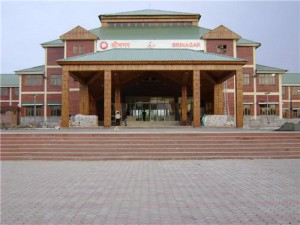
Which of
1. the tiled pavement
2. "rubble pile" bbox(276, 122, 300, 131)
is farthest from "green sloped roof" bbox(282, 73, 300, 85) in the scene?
the tiled pavement

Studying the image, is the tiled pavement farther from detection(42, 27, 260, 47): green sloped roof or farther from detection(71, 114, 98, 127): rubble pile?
detection(42, 27, 260, 47): green sloped roof

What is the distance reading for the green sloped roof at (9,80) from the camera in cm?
5850

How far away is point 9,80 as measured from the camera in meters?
60.2

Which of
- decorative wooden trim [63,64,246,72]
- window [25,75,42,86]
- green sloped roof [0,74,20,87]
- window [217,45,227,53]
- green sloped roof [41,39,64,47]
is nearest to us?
decorative wooden trim [63,64,246,72]

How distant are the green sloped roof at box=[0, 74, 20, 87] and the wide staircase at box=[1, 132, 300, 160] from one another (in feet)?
149

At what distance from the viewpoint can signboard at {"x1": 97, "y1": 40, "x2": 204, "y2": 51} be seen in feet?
140

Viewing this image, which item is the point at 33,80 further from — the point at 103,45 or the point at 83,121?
the point at 83,121

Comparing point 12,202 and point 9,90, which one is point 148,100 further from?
point 12,202

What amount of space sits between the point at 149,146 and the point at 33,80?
35.3m

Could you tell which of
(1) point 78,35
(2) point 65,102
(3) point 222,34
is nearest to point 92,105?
(1) point 78,35

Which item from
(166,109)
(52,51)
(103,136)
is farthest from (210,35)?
(103,136)

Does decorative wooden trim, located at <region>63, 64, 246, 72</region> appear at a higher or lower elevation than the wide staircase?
higher

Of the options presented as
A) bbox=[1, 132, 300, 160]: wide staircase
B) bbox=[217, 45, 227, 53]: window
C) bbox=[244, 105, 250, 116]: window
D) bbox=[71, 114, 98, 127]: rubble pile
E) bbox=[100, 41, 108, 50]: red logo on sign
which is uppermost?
bbox=[100, 41, 108, 50]: red logo on sign

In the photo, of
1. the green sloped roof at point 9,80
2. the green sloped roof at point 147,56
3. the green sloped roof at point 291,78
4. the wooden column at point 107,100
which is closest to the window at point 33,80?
the green sloped roof at point 9,80
